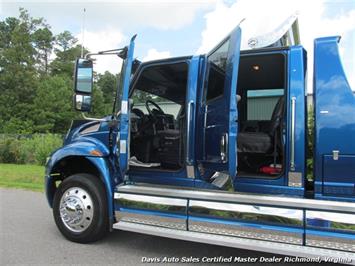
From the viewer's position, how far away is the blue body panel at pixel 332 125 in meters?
3.68

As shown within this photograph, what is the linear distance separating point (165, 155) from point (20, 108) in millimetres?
48470

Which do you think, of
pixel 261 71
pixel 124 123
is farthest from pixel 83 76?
pixel 261 71

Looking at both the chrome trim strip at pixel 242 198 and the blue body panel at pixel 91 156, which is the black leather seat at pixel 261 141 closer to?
the chrome trim strip at pixel 242 198

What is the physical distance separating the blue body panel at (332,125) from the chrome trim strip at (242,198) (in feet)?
0.69

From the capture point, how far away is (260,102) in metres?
5.87

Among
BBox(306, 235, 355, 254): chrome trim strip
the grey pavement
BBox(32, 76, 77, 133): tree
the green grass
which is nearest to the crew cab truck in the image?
BBox(306, 235, 355, 254): chrome trim strip

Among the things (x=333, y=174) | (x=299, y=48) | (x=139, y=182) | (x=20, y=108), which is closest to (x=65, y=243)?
(x=139, y=182)

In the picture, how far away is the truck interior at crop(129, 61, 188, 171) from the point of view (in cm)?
487

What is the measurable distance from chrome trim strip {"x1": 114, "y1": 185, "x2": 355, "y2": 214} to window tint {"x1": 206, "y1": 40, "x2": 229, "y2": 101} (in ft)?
3.56

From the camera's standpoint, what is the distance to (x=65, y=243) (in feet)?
16.0

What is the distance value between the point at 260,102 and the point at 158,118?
5.48ft

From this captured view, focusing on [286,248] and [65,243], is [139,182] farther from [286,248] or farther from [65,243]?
[286,248]

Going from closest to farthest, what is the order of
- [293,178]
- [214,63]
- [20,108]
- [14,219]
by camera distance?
[293,178]
[214,63]
[14,219]
[20,108]

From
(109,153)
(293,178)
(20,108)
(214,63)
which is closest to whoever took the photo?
(293,178)
